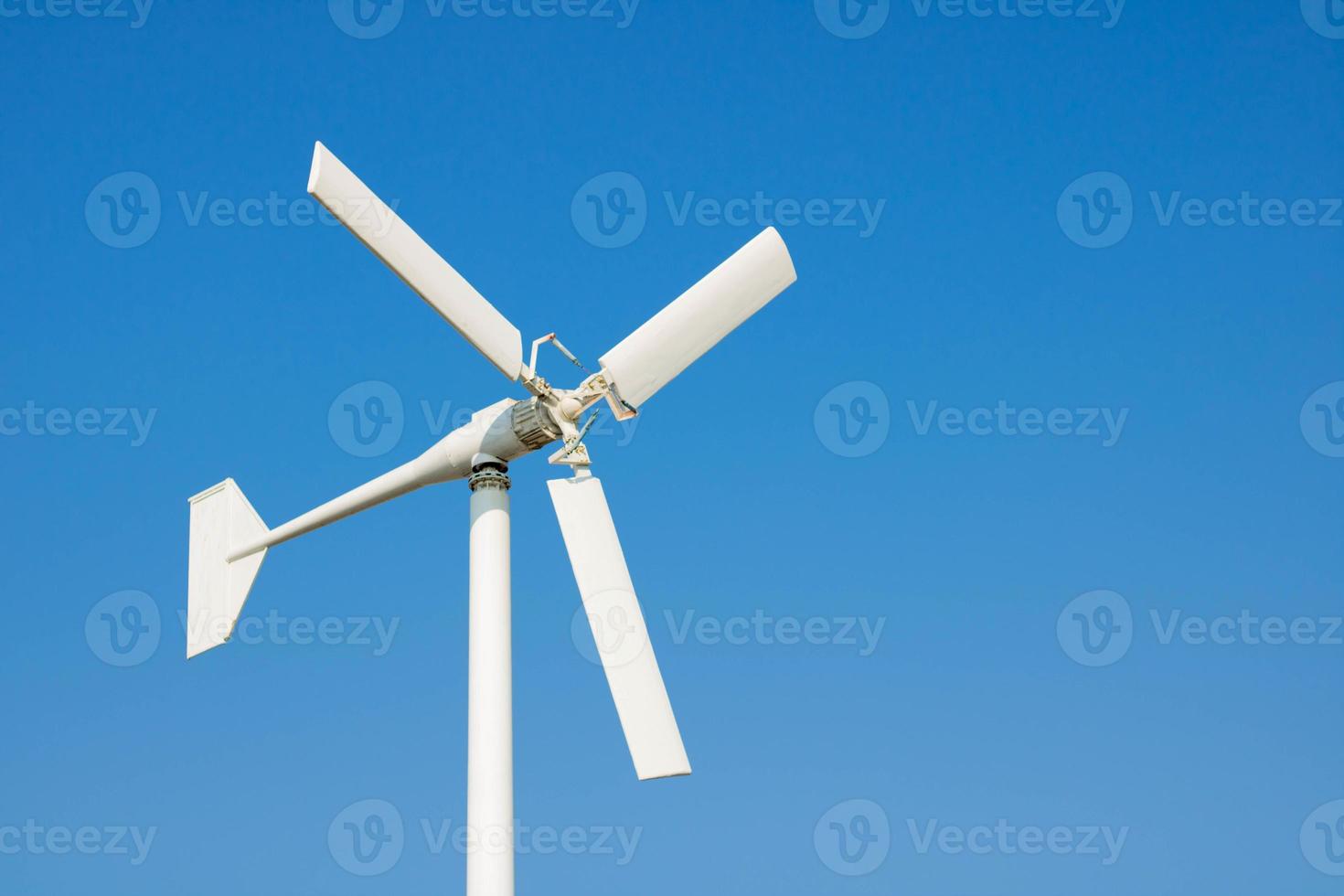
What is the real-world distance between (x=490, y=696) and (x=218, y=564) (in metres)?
8.04

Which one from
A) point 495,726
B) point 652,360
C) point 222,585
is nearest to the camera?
point 495,726

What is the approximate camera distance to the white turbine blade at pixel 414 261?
17.3 m

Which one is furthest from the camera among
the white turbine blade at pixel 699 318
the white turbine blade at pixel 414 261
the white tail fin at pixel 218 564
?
the white tail fin at pixel 218 564

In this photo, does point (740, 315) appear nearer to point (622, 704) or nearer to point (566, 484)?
point (566, 484)

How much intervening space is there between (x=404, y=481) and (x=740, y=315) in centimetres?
518

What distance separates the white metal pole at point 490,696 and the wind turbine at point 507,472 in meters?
0.02

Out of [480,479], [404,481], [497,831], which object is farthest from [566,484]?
[497,831]

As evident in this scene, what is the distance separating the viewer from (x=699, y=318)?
790 inches

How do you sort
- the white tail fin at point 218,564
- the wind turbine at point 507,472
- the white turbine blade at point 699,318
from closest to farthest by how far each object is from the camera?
the wind turbine at point 507,472 < the white turbine blade at point 699,318 < the white tail fin at point 218,564

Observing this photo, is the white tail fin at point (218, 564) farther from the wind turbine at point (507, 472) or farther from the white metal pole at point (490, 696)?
the white metal pole at point (490, 696)

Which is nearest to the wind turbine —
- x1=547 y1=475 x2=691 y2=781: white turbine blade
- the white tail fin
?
x1=547 y1=475 x2=691 y2=781: white turbine blade

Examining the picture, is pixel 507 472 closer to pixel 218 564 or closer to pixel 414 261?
pixel 414 261

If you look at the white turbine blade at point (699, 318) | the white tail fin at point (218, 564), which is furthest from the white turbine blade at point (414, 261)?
the white tail fin at point (218, 564)

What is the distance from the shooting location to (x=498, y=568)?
19.1 metres
